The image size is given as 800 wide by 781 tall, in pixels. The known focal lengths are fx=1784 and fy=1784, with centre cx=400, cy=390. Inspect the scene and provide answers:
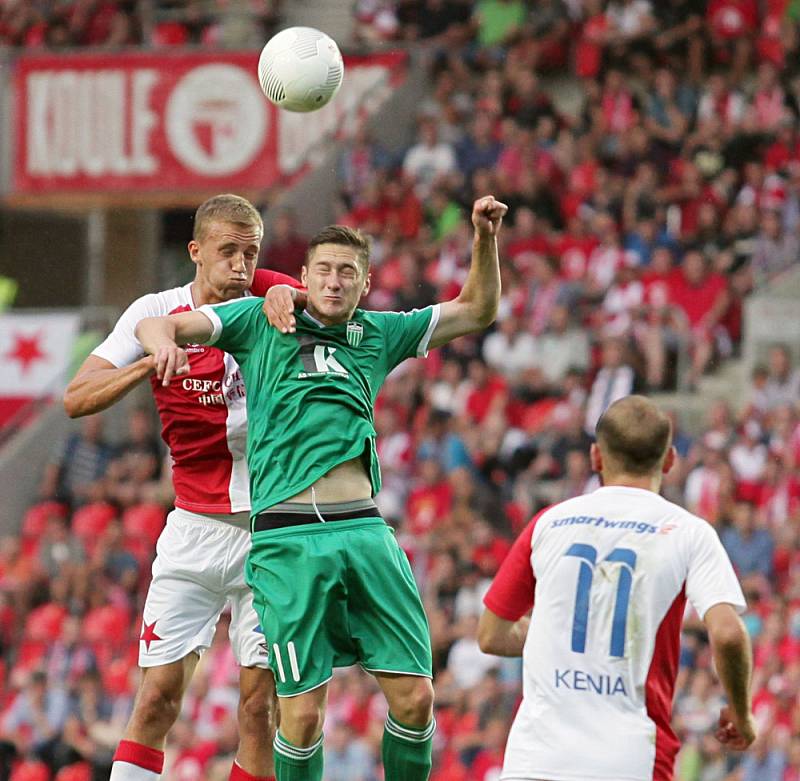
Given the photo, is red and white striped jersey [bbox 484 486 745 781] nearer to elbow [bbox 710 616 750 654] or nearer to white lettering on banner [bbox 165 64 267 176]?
elbow [bbox 710 616 750 654]

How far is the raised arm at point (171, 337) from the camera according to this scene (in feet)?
20.4

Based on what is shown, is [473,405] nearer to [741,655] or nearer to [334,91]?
[334,91]

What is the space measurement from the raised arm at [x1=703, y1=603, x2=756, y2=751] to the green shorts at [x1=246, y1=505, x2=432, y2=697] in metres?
1.55

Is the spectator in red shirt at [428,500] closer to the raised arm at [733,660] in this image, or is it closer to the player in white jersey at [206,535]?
the player in white jersey at [206,535]

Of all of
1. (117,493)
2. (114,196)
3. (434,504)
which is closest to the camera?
(434,504)

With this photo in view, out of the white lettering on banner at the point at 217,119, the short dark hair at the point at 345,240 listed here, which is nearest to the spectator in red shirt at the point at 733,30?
the white lettering on banner at the point at 217,119

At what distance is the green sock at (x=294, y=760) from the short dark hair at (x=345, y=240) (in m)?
1.84

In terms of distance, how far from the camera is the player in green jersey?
6.69m

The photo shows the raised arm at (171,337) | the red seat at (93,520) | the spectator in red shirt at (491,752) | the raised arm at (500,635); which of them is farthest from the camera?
the red seat at (93,520)

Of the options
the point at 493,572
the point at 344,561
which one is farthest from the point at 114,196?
the point at 344,561

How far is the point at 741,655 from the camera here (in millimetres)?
5453

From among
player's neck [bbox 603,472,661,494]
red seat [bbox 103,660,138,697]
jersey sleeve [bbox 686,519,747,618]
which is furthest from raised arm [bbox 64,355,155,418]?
red seat [bbox 103,660,138,697]

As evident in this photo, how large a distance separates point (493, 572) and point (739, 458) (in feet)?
7.71

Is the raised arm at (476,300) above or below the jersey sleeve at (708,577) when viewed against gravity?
above
